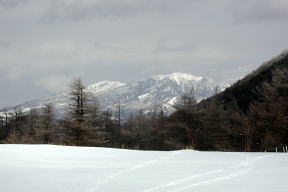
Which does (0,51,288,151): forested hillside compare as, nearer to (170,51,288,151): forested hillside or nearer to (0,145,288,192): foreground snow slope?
(170,51,288,151): forested hillside

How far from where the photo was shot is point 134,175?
1102cm

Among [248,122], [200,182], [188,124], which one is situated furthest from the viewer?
[188,124]

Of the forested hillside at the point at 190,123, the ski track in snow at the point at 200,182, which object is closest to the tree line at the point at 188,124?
the forested hillside at the point at 190,123

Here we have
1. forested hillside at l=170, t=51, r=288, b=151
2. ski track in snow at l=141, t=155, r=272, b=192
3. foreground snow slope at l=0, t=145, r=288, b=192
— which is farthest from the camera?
forested hillside at l=170, t=51, r=288, b=151

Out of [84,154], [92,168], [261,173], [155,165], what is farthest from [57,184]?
[84,154]

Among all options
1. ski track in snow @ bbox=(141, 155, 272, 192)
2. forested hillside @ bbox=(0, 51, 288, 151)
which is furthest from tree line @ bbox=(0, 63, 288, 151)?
ski track in snow @ bbox=(141, 155, 272, 192)

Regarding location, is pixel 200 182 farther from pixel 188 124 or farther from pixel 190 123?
pixel 190 123

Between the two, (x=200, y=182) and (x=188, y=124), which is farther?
(x=188, y=124)

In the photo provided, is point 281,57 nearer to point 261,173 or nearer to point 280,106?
point 280,106

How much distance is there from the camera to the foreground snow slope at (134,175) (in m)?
8.90

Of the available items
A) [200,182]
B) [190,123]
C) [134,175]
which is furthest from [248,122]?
[200,182]

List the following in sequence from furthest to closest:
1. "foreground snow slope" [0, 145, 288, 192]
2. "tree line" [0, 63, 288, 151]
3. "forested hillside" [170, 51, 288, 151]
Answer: "forested hillside" [170, 51, 288, 151]
"tree line" [0, 63, 288, 151]
"foreground snow slope" [0, 145, 288, 192]

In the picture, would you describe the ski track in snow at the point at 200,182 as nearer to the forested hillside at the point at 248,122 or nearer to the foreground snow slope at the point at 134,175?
the foreground snow slope at the point at 134,175

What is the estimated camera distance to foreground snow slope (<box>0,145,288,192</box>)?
8.90 metres
